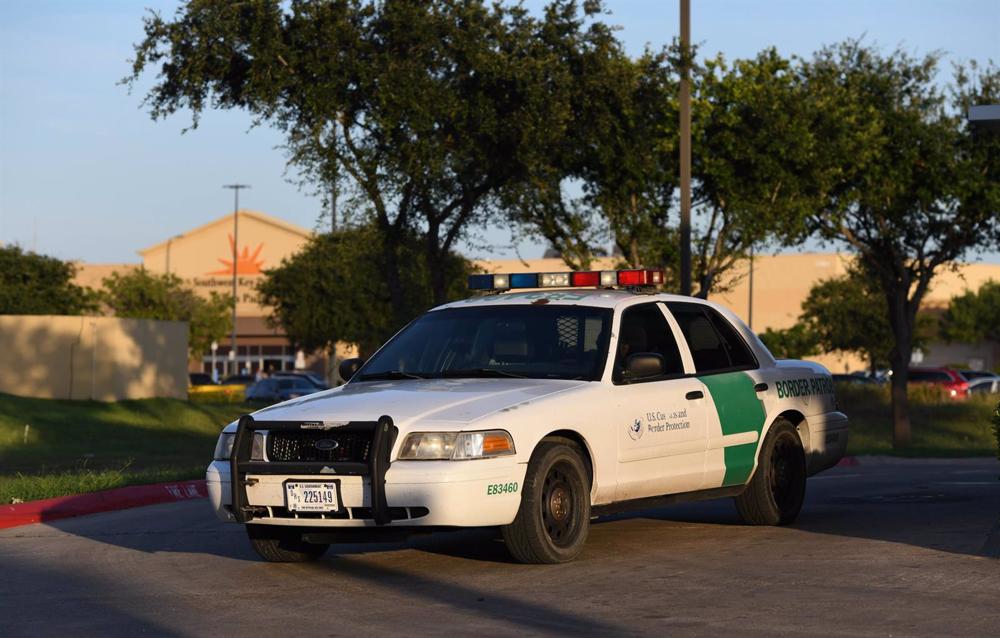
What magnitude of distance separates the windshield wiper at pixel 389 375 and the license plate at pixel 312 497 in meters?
1.54

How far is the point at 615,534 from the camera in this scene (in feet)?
36.8

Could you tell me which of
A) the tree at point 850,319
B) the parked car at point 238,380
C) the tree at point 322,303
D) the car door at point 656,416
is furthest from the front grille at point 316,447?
the parked car at point 238,380

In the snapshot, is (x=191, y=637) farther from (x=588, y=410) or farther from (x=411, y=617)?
(x=588, y=410)

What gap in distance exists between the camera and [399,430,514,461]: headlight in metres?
8.85

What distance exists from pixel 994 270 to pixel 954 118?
7136cm

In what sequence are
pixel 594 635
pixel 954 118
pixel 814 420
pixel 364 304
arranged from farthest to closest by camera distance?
pixel 364 304 < pixel 954 118 < pixel 814 420 < pixel 594 635

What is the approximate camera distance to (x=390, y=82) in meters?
22.4

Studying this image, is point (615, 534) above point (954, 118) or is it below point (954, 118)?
below

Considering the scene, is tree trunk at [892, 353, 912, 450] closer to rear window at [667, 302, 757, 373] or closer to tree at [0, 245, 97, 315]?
rear window at [667, 302, 757, 373]

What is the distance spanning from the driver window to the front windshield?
7.6 inches

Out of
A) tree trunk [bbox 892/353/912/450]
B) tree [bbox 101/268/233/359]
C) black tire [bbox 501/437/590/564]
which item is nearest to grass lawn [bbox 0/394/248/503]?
black tire [bbox 501/437/590/564]

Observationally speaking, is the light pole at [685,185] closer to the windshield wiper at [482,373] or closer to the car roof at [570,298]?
the car roof at [570,298]

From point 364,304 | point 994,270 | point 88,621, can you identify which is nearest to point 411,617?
point 88,621

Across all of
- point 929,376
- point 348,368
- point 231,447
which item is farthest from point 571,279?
point 929,376
